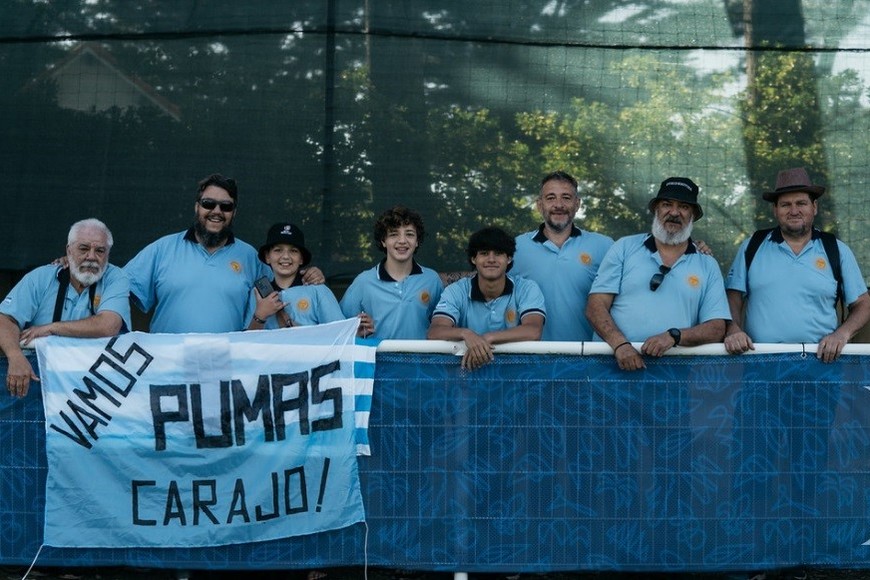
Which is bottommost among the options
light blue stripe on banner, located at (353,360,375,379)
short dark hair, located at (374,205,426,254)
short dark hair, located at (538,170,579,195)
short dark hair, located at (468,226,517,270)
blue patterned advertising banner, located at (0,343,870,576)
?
blue patterned advertising banner, located at (0,343,870,576)

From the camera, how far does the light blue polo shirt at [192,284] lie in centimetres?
594

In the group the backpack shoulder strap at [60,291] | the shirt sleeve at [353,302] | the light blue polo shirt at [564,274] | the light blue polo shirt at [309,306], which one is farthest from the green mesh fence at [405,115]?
the backpack shoulder strap at [60,291]

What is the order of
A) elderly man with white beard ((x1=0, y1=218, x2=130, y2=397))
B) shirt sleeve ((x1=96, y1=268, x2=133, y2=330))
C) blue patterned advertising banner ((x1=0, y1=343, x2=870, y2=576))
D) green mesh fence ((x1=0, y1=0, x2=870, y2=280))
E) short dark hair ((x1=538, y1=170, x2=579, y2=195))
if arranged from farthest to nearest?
green mesh fence ((x1=0, y1=0, x2=870, y2=280)) < short dark hair ((x1=538, y1=170, x2=579, y2=195)) < shirt sleeve ((x1=96, y1=268, x2=133, y2=330)) < elderly man with white beard ((x1=0, y1=218, x2=130, y2=397)) < blue patterned advertising banner ((x1=0, y1=343, x2=870, y2=576))

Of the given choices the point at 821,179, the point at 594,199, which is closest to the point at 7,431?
the point at 594,199

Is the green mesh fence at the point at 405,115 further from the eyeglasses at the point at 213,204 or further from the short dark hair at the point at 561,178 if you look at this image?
the eyeglasses at the point at 213,204

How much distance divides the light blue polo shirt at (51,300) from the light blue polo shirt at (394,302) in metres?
1.11

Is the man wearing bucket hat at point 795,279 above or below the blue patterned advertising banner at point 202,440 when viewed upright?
above

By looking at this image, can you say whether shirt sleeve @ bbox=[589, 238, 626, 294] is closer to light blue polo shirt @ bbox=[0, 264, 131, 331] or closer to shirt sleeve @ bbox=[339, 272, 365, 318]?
shirt sleeve @ bbox=[339, 272, 365, 318]

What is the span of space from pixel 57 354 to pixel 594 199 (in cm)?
320

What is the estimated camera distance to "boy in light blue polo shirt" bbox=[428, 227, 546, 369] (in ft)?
18.5

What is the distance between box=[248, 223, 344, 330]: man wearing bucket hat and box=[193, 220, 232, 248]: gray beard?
0.82 feet

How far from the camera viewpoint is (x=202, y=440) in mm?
5301

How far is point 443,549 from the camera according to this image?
5305mm

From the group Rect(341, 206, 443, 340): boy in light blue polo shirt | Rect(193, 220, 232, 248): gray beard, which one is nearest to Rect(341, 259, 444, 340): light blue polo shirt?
Rect(341, 206, 443, 340): boy in light blue polo shirt
